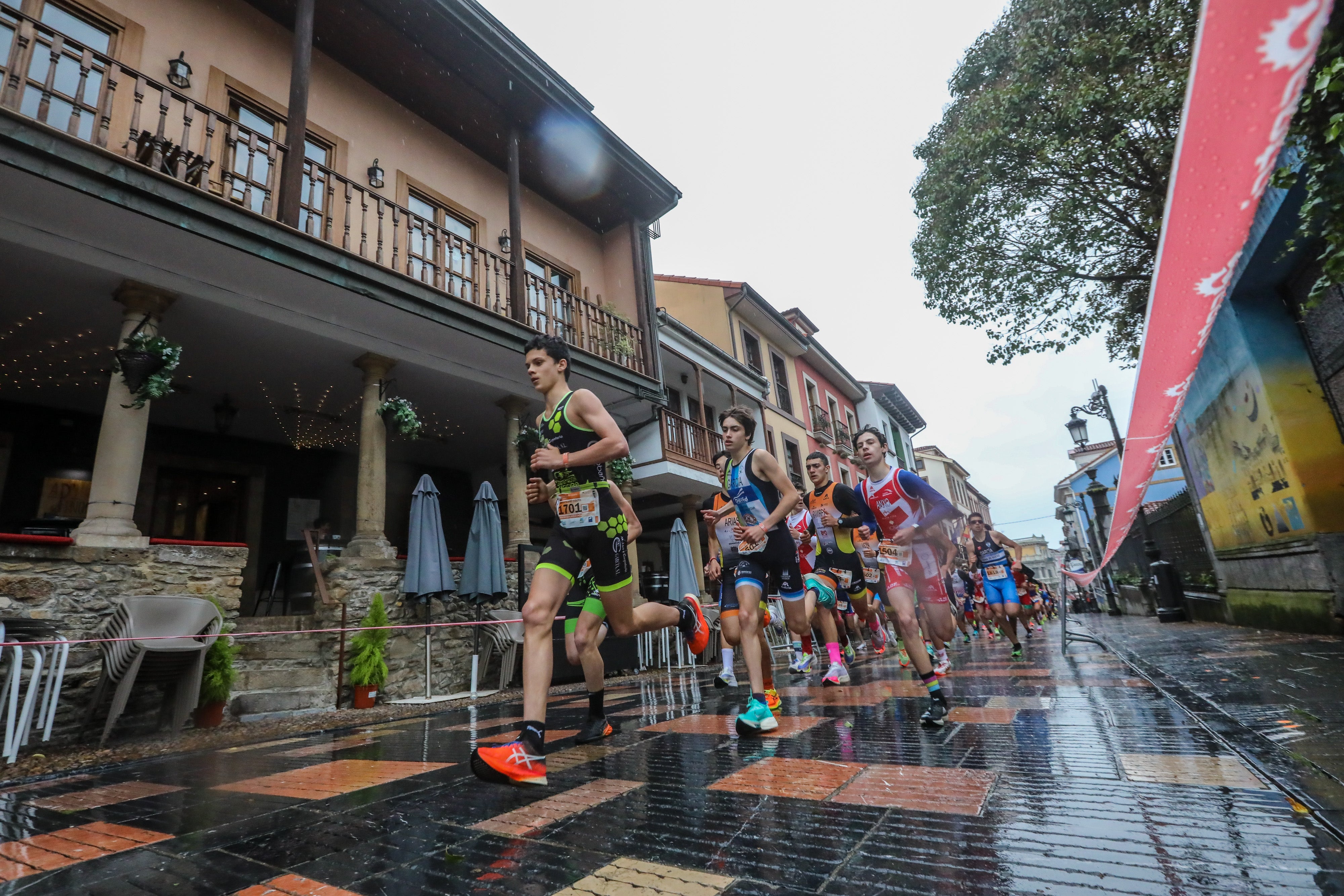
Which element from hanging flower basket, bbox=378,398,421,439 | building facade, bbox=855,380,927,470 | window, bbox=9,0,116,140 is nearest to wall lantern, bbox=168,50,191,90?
window, bbox=9,0,116,140

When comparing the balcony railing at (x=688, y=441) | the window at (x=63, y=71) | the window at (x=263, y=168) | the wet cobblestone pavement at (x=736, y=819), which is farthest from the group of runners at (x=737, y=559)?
the balcony railing at (x=688, y=441)

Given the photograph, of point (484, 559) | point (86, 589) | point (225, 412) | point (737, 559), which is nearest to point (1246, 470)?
point (737, 559)

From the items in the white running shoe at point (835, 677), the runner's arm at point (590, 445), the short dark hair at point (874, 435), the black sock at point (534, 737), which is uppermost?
the short dark hair at point (874, 435)

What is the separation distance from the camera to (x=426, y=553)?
23.2 feet

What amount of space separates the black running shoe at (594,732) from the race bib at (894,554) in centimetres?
200

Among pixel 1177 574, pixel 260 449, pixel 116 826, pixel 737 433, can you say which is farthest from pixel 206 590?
pixel 1177 574

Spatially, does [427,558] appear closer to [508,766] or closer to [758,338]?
[508,766]

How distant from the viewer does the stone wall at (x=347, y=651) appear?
19.6ft

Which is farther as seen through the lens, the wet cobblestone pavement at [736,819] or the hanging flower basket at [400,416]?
the hanging flower basket at [400,416]

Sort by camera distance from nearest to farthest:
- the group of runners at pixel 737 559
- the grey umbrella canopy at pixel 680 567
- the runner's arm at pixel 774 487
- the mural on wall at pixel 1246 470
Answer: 1. the group of runners at pixel 737 559
2. the runner's arm at pixel 774 487
3. the mural on wall at pixel 1246 470
4. the grey umbrella canopy at pixel 680 567

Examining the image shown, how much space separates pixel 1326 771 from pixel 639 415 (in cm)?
1134

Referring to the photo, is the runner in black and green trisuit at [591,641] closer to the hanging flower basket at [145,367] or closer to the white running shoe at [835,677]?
the white running shoe at [835,677]

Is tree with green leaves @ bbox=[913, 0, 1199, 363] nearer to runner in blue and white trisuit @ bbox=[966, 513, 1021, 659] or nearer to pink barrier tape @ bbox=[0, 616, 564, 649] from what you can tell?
runner in blue and white trisuit @ bbox=[966, 513, 1021, 659]

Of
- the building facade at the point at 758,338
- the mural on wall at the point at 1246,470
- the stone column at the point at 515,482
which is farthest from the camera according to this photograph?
the building facade at the point at 758,338
